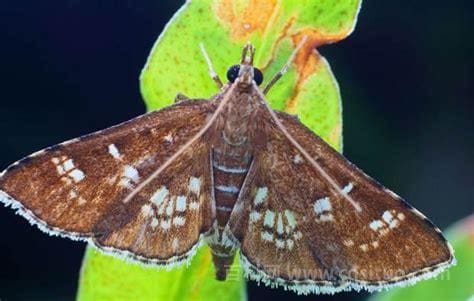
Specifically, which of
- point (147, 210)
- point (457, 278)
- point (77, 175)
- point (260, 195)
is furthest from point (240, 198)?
point (457, 278)

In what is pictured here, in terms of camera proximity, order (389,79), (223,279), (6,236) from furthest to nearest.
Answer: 1. (389,79)
2. (6,236)
3. (223,279)

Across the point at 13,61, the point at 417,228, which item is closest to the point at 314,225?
the point at 417,228

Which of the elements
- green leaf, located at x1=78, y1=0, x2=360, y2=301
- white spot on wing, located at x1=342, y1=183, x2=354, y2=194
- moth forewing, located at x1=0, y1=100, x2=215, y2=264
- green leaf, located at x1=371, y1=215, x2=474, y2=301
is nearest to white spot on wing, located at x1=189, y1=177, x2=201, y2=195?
moth forewing, located at x1=0, y1=100, x2=215, y2=264

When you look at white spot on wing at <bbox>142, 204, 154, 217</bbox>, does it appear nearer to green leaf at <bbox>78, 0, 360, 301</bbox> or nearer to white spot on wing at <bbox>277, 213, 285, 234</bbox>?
green leaf at <bbox>78, 0, 360, 301</bbox>

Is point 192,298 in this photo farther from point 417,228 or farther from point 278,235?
point 417,228

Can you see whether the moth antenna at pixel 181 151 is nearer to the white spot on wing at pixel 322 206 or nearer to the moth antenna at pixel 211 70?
the moth antenna at pixel 211 70

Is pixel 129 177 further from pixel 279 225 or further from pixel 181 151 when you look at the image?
pixel 279 225

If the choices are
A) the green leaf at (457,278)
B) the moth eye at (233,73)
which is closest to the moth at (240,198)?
the moth eye at (233,73)
